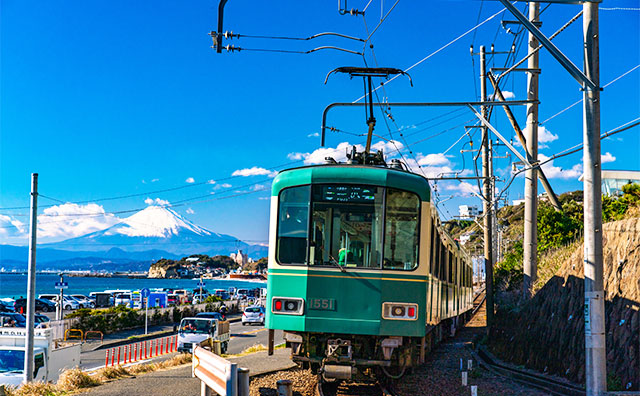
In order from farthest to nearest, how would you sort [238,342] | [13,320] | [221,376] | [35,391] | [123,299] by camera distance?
[123,299] < [13,320] < [238,342] < [35,391] < [221,376]

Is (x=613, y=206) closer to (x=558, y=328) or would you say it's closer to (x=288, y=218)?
(x=558, y=328)

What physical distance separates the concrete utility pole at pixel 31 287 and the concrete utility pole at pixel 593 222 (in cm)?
1185

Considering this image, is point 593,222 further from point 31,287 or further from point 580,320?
point 31,287

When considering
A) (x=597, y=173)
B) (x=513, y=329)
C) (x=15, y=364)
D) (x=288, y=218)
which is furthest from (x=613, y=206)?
(x=15, y=364)

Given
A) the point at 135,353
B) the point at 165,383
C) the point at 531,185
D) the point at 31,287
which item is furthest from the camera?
the point at 135,353

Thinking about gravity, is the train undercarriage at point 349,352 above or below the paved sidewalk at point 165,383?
above

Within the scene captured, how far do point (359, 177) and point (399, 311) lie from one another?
204 cm

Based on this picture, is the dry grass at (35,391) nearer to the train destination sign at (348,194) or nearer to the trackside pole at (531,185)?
the train destination sign at (348,194)

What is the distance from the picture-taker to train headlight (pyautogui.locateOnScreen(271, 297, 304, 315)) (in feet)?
32.0

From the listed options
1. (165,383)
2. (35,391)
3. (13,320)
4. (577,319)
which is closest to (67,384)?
(35,391)

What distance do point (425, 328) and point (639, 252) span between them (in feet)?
12.1

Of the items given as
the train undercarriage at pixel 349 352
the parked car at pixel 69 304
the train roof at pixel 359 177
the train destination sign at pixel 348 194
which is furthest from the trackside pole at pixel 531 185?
the parked car at pixel 69 304

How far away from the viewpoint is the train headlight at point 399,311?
9641 mm

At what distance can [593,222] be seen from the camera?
8.84 m
